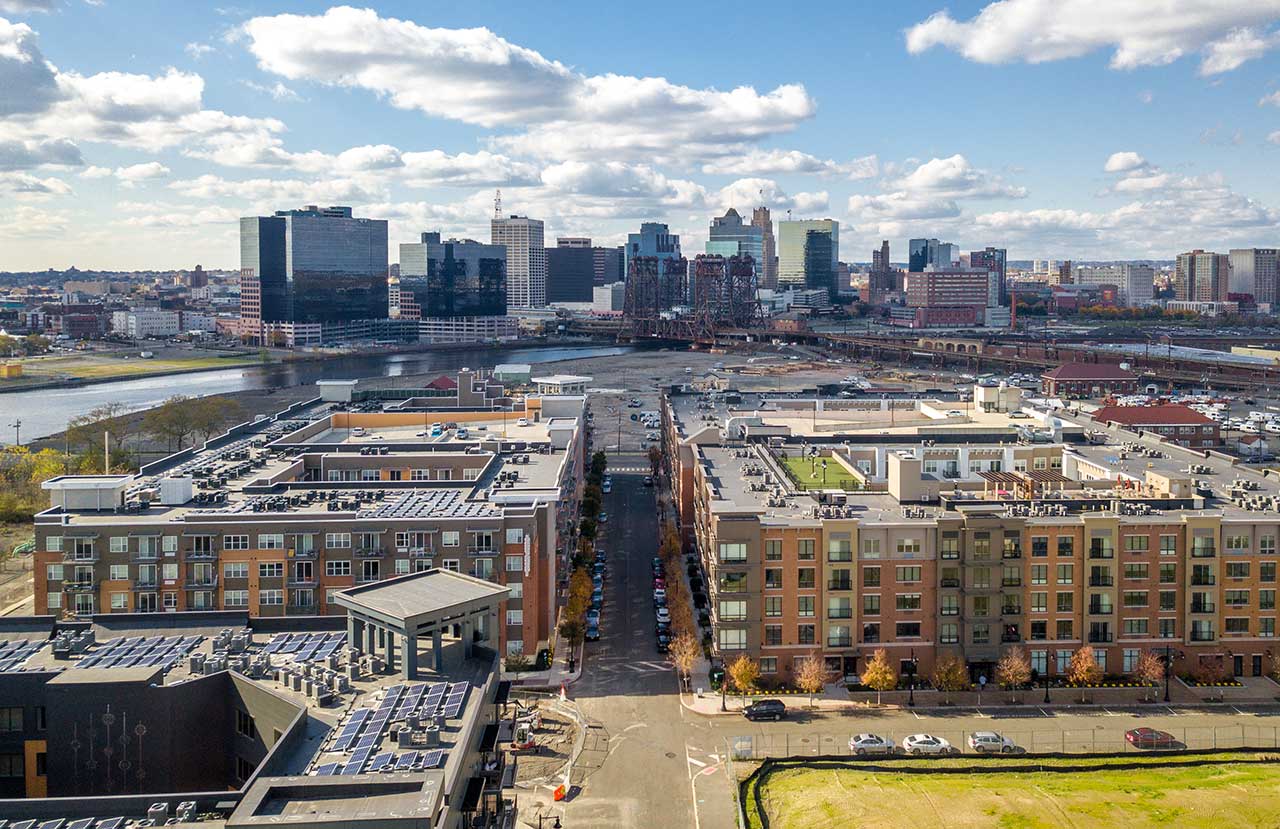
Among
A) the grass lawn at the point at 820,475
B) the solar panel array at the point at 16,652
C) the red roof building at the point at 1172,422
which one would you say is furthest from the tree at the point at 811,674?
the red roof building at the point at 1172,422

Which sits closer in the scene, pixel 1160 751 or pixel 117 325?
pixel 1160 751

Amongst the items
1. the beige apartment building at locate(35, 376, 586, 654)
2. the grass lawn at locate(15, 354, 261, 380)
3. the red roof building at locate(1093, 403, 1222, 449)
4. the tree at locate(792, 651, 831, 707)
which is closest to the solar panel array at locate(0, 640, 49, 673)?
the beige apartment building at locate(35, 376, 586, 654)

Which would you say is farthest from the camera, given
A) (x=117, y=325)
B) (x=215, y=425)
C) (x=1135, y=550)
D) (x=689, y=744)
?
(x=117, y=325)

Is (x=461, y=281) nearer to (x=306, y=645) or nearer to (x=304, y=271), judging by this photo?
(x=304, y=271)

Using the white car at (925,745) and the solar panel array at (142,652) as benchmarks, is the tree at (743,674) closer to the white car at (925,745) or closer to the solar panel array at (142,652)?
the white car at (925,745)

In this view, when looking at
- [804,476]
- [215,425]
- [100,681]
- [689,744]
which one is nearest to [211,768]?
[100,681]

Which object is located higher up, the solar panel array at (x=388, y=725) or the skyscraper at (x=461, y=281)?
the skyscraper at (x=461, y=281)

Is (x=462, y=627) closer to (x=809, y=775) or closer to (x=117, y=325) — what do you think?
(x=809, y=775)
